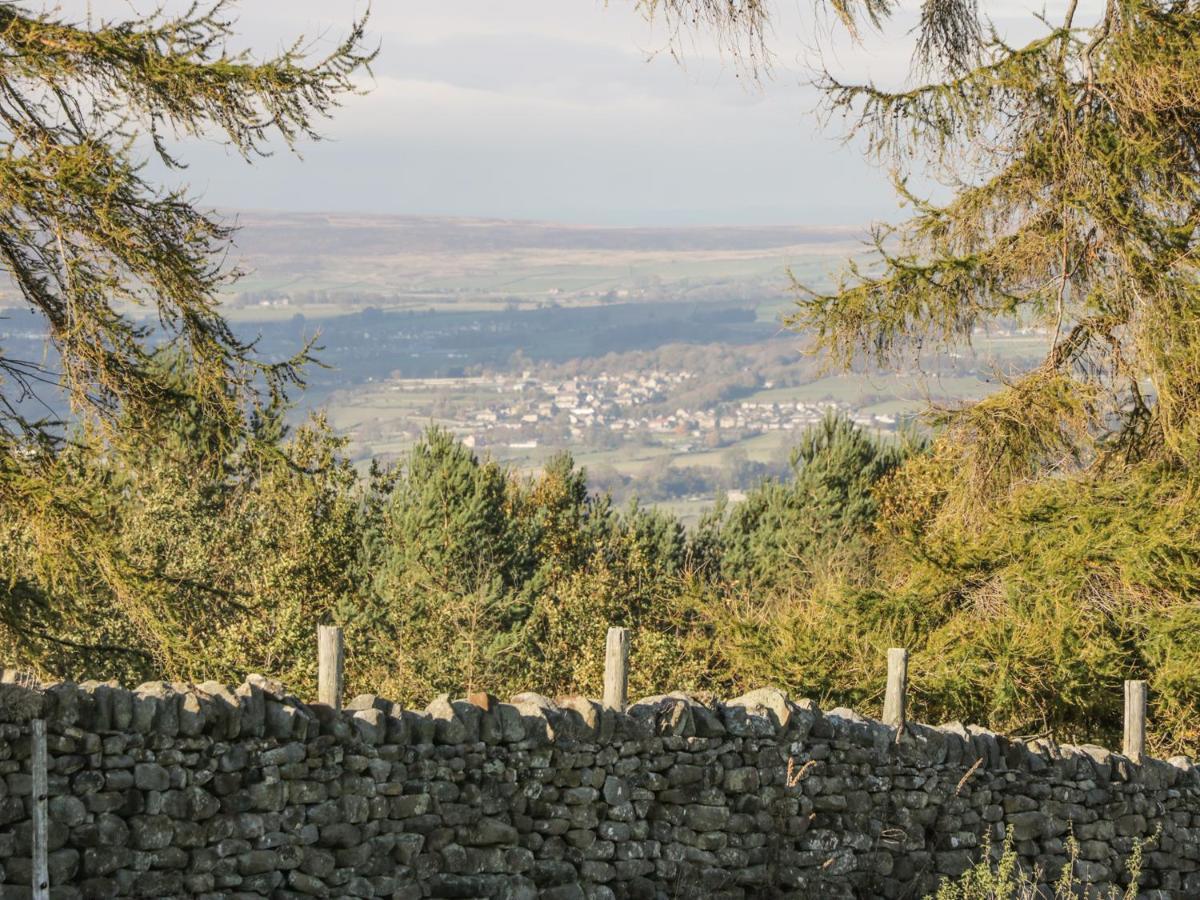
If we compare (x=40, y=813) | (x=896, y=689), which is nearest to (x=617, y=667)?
(x=896, y=689)

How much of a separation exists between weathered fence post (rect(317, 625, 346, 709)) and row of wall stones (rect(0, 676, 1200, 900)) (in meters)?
0.16

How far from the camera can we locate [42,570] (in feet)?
35.1

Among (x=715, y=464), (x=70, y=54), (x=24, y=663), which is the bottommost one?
A: (x=715, y=464)

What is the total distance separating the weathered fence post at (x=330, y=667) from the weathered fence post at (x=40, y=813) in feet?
5.27

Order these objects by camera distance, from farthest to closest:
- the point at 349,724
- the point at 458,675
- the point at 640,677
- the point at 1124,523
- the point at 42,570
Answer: the point at 458,675, the point at 640,677, the point at 1124,523, the point at 42,570, the point at 349,724

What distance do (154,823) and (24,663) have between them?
614 centimetres

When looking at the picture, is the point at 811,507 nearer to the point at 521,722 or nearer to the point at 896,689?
the point at 896,689

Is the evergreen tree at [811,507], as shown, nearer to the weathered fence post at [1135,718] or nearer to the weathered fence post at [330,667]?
the weathered fence post at [1135,718]

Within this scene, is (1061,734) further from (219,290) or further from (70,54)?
(70,54)

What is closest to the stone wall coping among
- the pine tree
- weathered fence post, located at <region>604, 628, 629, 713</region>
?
weathered fence post, located at <region>604, 628, 629, 713</region>

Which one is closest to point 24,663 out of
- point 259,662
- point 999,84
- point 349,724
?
point 349,724

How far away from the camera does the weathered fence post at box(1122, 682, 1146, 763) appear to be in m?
11.1

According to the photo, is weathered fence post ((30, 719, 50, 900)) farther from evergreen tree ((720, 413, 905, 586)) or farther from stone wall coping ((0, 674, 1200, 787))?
evergreen tree ((720, 413, 905, 586))

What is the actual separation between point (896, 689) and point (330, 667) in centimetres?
375
